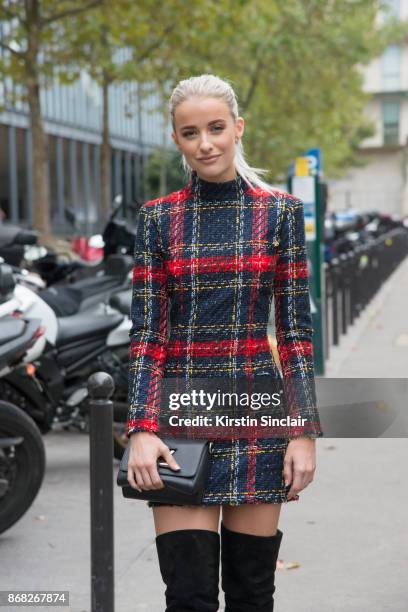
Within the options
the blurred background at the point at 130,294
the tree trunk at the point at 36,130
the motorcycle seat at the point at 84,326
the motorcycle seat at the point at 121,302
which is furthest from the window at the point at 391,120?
the motorcycle seat at the point at 84,326

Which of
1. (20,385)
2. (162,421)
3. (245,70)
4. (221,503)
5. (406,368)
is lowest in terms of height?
(406,368)

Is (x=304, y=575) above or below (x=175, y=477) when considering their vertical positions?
below

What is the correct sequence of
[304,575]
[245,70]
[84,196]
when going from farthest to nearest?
[84,196]
[245,70]
[304,575]

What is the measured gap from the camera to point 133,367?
2695mm

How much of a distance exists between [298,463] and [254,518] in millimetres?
191

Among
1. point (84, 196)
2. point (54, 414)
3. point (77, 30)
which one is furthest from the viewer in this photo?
point (84, 196)

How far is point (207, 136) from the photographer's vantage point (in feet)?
8.87

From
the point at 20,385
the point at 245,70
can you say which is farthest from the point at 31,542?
the point at 245,70

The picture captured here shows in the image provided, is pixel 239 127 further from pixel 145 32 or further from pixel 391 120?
pixel 391 120

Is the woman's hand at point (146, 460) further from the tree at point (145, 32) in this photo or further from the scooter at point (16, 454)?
the tree at point (145, 32)

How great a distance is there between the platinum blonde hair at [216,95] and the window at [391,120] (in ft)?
226

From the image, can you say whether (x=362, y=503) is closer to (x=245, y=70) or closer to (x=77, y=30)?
(x=77, y=30)

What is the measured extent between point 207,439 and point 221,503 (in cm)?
16

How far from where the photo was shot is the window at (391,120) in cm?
7088
